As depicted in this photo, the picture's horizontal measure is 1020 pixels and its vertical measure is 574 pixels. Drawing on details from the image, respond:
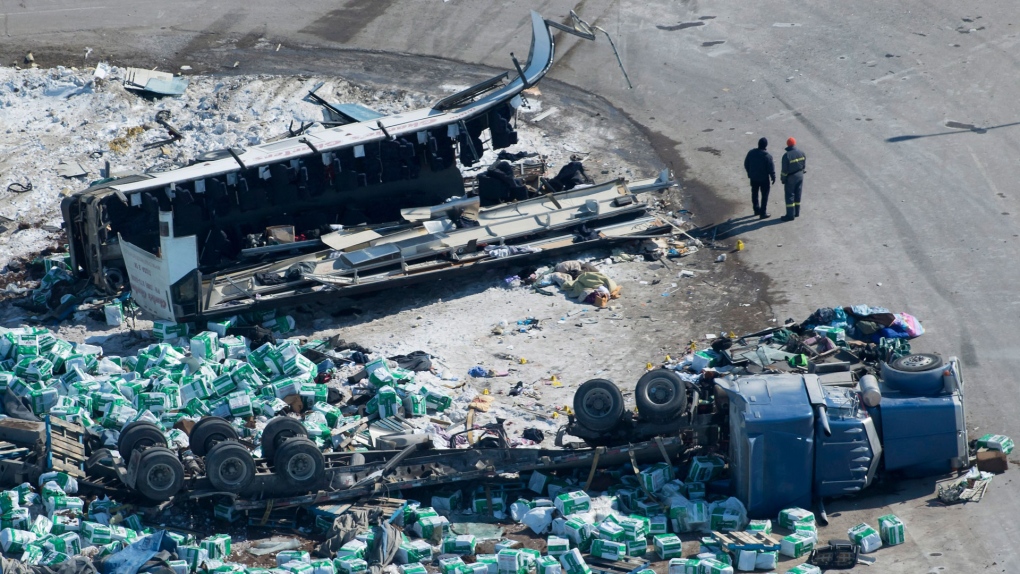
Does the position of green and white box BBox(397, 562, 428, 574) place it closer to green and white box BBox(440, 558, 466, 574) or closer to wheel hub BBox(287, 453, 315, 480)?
green and white box BBox(440, 558, 466, 574)

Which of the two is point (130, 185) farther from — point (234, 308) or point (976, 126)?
point (976, 126)

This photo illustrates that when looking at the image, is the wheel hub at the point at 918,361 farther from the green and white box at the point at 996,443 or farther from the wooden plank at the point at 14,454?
the wooden plank at the point at 14,454

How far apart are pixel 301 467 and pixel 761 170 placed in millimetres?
9335

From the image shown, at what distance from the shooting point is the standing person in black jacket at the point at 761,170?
19828 millimetres

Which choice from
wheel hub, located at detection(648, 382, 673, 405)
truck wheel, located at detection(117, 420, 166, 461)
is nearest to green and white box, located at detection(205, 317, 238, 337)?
truck wheel, located at detection(117, 420, 166, 461)

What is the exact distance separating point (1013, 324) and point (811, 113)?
24.7 ft

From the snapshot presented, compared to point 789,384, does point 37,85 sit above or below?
above

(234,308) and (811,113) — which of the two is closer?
(234,308)

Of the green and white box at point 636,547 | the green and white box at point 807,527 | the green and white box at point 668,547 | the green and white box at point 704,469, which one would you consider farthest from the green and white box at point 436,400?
the green and white box at point 807,527

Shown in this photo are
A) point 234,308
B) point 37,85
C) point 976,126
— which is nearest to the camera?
point 234,308

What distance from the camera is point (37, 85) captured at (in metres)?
23.8

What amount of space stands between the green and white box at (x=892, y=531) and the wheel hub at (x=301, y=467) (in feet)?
18.5

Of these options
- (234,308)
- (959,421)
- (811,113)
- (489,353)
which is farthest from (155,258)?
(811,113)

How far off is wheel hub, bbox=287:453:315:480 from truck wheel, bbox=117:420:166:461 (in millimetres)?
1427
